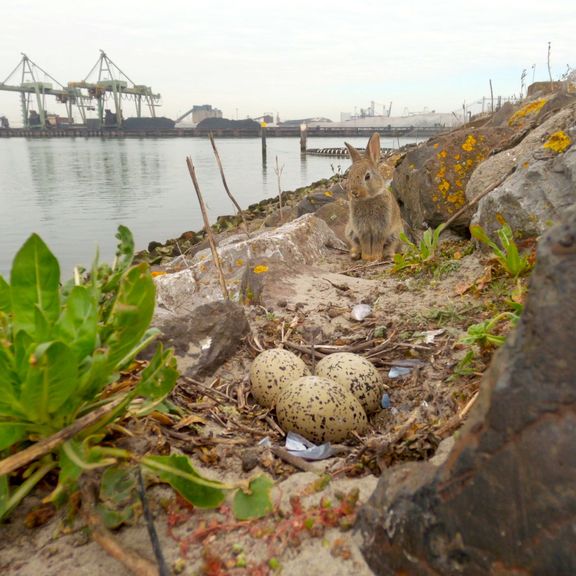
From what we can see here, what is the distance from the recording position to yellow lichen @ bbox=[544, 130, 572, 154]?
4.54 m

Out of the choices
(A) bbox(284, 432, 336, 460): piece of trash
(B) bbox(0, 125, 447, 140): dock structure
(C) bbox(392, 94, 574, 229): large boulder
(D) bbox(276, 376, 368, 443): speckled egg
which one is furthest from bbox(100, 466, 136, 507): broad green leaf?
(B) bbox(0, 125, 447, 140): dock structure

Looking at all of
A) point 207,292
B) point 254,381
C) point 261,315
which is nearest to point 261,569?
point 254,381

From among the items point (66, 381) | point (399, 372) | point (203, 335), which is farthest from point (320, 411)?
point (66, 381)

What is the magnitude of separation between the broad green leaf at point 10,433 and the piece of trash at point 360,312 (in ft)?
8.17

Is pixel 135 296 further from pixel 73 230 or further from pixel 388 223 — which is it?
pixel 73 230

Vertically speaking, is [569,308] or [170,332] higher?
[569,308]

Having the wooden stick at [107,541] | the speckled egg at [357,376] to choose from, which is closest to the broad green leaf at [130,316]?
the wooden stick at [107,541]

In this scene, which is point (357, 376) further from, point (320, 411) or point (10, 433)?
point (10, 433)

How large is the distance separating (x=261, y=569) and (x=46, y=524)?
32.2 inches

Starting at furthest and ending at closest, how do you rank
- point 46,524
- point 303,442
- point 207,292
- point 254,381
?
A: point 207,292 < point 254,381 < point 303,442 < point 46,524

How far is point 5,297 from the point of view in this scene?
218 cm

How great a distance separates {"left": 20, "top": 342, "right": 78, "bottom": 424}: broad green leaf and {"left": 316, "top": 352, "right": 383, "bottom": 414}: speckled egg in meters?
1.55

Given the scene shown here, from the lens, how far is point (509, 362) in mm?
1306

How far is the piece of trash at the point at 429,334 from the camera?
3.29 metres
